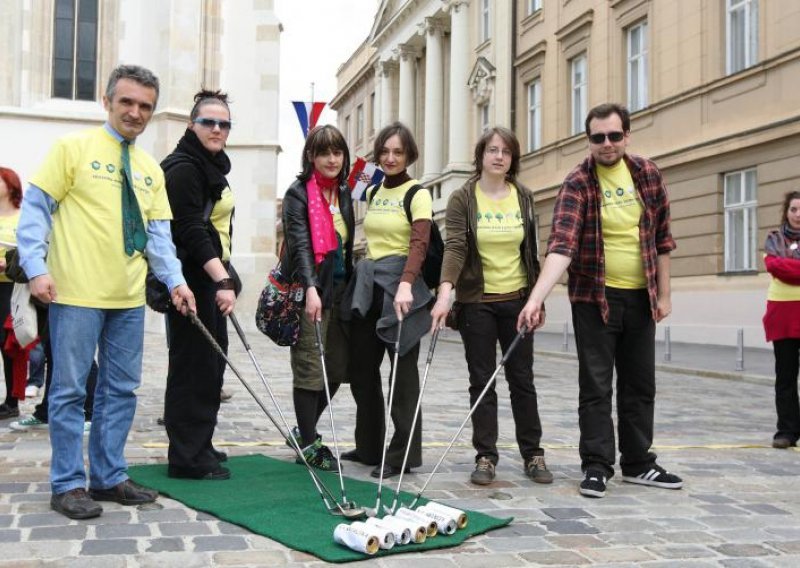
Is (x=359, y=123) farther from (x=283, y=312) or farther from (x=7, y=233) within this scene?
(x=283, y=312)

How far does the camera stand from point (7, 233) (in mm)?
6898

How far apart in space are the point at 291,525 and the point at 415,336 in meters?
1.43

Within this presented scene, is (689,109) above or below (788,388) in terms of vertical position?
above

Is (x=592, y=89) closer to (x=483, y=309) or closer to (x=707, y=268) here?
(x=707, y=268)

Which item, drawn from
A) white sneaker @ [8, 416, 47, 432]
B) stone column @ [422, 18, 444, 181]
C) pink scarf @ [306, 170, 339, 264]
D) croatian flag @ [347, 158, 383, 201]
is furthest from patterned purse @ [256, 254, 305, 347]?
stone column @ [422, 18, 444, 181]

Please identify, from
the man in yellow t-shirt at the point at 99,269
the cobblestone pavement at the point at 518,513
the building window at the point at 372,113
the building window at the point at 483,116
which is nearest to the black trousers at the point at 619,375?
the cobblestone pavement at the point at 518,513

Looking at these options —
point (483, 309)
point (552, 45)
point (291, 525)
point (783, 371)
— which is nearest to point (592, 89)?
point (552, 45)

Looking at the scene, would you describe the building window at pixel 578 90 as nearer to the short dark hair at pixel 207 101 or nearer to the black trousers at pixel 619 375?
the black trousers at pixel 619 375

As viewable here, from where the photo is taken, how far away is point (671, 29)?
21578 millimetres

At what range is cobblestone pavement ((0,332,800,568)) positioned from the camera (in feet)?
11.9

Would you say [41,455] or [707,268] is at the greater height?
[707,268]

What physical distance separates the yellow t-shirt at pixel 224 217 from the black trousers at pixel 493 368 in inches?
55.2

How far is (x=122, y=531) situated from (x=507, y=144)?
8.90ft

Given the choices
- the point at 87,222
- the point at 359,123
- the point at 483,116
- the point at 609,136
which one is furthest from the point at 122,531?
the point at 359,123
